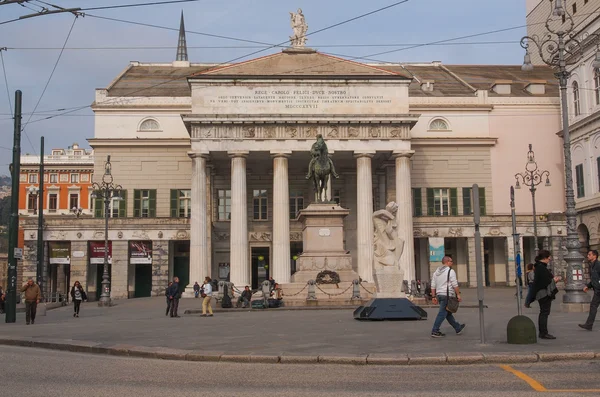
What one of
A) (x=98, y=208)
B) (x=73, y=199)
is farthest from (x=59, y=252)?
(x=73, y=199)

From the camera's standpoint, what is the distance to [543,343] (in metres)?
13.5

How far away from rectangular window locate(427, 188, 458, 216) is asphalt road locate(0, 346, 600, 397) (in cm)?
4714

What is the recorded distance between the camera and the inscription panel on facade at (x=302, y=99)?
49625 millimetres

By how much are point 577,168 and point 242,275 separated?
2747 centimetres

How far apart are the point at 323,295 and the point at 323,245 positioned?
225 centimetres

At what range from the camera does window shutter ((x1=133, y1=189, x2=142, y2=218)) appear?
5806 cm

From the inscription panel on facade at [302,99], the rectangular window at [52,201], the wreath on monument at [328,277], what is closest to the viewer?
the wreath on monument at [328,277]

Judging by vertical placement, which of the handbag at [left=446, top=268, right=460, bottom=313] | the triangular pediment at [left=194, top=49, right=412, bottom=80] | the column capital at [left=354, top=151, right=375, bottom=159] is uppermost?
the triangular pediment at [left=194, top=49, right=412, bottom=80]

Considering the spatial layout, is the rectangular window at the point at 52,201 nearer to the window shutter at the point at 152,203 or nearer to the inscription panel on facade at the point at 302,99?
the window shutter at the point at 152,203

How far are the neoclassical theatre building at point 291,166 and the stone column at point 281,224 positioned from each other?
10 cm

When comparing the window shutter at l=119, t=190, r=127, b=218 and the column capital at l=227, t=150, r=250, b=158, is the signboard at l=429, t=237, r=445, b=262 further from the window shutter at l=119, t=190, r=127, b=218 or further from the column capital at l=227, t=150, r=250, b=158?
the window shutter at l=119, t=190, r=127, b=218

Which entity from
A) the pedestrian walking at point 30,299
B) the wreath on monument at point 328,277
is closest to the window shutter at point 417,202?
the wreath on monument at point 328,277

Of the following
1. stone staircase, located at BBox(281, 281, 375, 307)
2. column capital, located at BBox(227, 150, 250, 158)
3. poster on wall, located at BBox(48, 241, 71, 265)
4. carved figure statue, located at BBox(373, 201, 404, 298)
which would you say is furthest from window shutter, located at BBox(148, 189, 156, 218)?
carved figure statue, located at BBox(373, 201, 404, 298)

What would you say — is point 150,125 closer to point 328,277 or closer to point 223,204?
point 223,204
